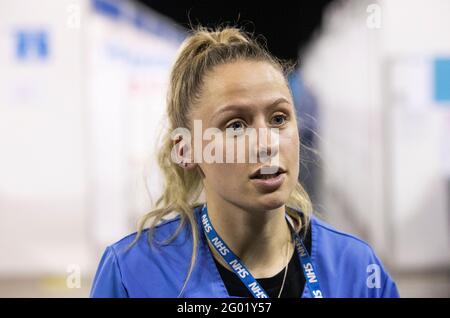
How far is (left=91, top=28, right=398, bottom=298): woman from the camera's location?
99 cm

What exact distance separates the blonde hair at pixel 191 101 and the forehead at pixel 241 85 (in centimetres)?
1

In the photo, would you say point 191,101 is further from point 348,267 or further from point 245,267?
point 348,267

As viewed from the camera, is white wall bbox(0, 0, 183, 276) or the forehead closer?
the forehead

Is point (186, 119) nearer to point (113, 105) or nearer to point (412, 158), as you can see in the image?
point (113, 105)

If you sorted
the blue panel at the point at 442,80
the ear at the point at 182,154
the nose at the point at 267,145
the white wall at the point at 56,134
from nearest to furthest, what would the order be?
the nose at the point at 267,145, the ear at the point at 182,154, the white wall at the point at 56,134, the blue panel at the point at 442,80

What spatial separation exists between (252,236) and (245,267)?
0.06 m

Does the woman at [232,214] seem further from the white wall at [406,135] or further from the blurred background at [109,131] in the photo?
the white wall at [406,135]

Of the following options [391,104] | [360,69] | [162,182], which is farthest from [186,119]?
[360,69]

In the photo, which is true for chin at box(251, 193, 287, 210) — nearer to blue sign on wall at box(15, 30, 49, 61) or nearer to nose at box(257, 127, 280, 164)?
nose at box(257, 127, 280, 164)

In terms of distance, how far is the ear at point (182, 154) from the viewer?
3.54ft

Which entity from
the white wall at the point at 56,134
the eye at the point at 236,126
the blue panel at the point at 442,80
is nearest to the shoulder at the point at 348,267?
the eye at the point at 236,126

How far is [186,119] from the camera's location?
1.06 m

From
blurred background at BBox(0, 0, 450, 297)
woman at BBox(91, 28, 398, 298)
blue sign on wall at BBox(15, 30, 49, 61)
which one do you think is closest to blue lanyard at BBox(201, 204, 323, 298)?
woman at BBox(91, 28, 398, 298)

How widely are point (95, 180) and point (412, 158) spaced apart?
1.77 metres
